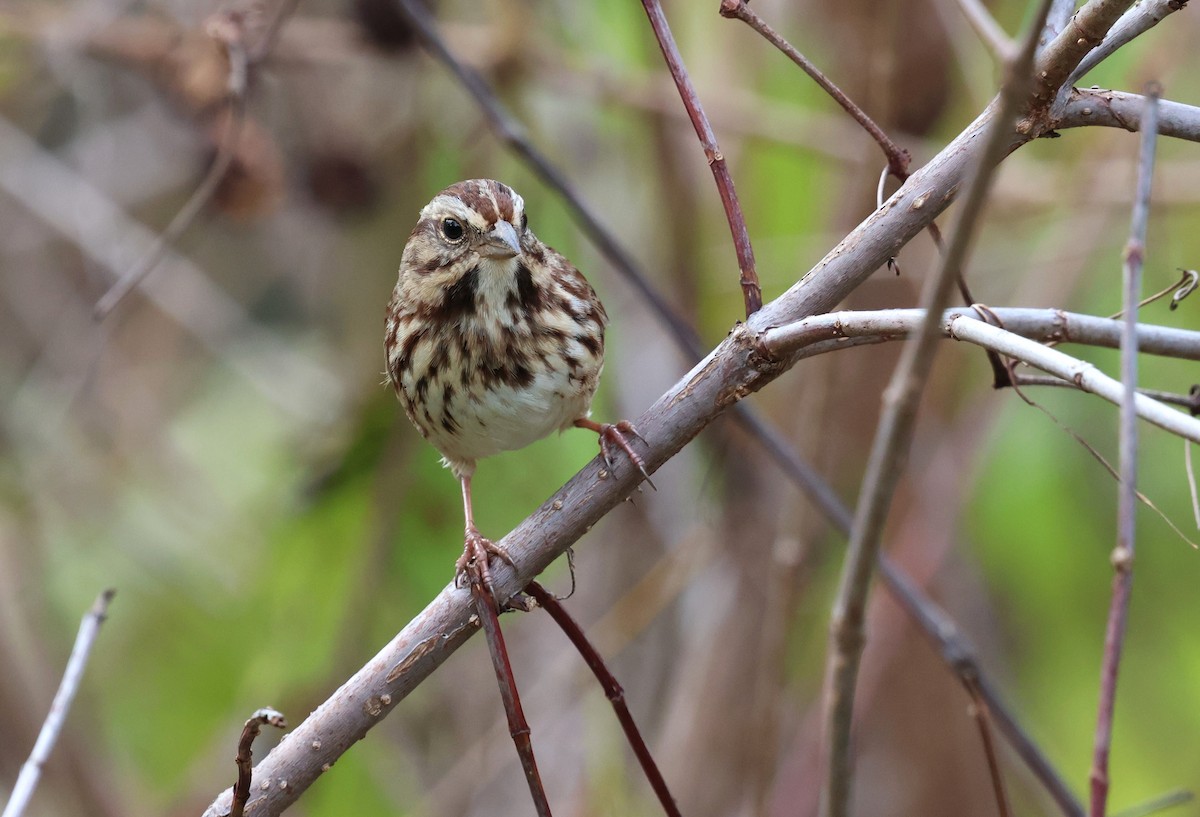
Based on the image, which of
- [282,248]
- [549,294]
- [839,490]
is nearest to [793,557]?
[839,490]

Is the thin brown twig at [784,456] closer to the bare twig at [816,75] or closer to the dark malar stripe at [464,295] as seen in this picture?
the dark malar stripe at [464,295]

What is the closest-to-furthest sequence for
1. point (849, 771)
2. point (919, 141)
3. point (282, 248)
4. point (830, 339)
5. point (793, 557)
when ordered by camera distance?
point (849, 771) < point (830, 339) < point (793, 557) < point (919, 141) < point (282, 248)

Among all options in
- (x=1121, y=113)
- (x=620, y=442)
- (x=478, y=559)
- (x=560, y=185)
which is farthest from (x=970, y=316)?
(x=560, y=185)

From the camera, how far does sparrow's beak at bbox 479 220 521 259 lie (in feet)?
8.27

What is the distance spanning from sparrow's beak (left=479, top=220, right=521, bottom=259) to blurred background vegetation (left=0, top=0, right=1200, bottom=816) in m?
1.35

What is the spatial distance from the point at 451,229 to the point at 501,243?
0.15 meters

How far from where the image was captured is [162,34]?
14.0ft

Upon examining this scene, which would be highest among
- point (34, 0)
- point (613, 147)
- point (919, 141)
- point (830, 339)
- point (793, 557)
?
point (34, 0)

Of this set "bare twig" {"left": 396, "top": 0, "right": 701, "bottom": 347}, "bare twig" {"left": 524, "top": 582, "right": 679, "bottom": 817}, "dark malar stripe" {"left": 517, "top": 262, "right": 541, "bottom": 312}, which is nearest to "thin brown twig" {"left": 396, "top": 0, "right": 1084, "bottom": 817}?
"bare twig" {"left": 396, "top": 0, "right": 701, "bottom": 347}

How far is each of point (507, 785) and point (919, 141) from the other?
267 cm

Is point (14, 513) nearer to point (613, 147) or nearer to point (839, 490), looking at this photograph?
point (613, 147)

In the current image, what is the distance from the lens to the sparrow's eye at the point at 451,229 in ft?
8.56

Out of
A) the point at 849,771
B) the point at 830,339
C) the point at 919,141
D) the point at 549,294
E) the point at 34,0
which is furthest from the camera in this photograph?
the point at 34,0

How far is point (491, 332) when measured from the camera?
102 inches
